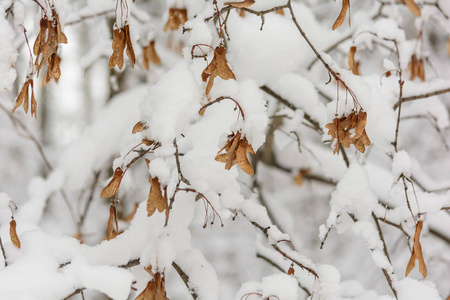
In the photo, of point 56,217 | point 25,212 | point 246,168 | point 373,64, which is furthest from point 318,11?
point 56,217

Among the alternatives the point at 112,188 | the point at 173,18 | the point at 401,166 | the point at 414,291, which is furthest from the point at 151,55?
the point at 414,291

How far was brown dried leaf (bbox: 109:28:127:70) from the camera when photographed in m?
0.75

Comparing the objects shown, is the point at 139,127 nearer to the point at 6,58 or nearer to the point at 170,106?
the point at 170,106

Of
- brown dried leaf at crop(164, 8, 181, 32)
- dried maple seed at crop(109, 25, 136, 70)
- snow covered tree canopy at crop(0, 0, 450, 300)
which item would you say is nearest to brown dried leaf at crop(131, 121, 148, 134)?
snow covered tree canopy at crop(0, 0, 450, 300)

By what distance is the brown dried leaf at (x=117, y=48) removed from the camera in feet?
2.46

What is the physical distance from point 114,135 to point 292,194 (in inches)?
88.7

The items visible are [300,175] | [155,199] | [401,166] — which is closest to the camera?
[155,199]

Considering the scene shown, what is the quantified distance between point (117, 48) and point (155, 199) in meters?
0.27

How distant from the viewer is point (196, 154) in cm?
100

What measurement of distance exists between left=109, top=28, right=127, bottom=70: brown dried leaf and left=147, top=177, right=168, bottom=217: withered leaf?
0.22 m

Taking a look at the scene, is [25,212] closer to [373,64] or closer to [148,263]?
[148,263]

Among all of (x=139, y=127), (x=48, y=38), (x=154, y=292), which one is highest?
(x=48, y=38)

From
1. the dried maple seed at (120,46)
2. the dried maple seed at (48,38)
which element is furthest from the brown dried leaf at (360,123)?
the dried maple seed at (48,38)

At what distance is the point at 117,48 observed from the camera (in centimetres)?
75
